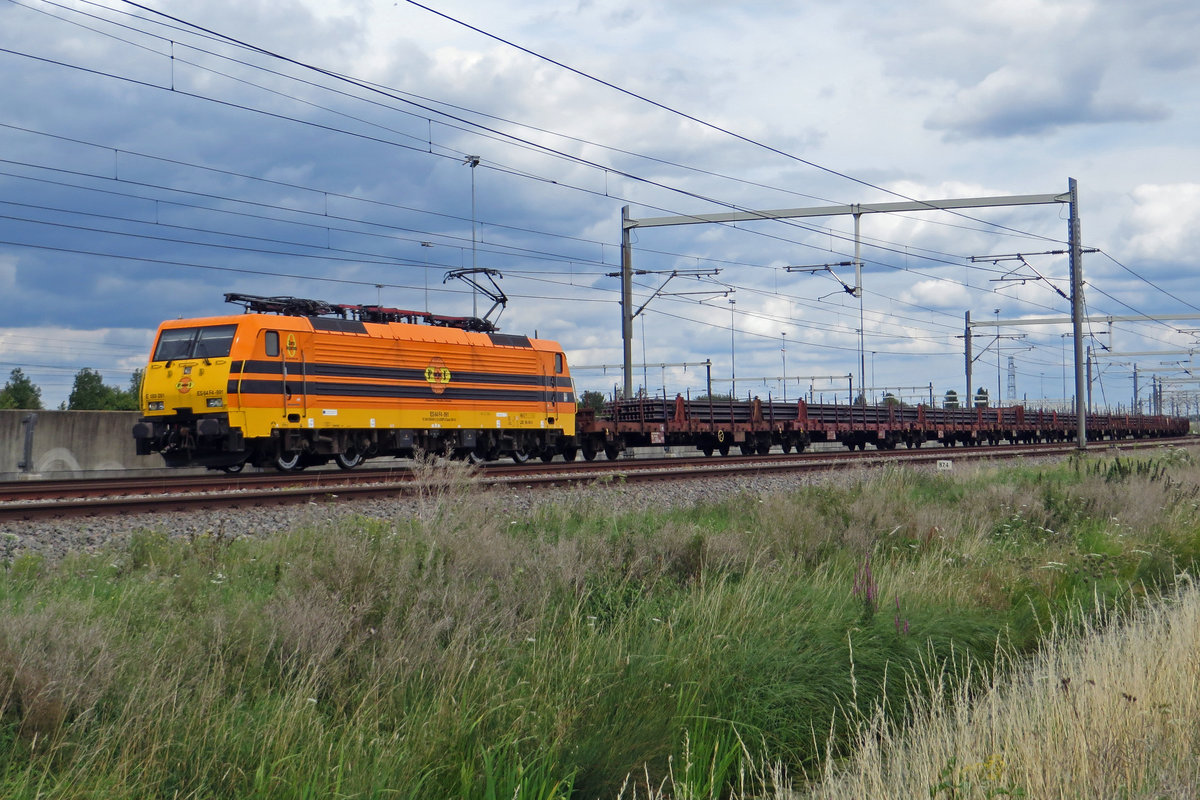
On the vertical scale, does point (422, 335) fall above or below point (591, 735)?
above

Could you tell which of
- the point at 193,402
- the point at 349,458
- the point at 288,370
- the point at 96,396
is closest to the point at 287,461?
the point at 349,458

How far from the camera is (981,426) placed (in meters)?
48.6

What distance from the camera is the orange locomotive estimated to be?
1962 cm

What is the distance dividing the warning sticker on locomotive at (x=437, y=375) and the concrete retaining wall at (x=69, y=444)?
6439 millimetres

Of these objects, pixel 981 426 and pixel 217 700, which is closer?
pixel 217 700

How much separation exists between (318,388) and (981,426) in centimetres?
3675

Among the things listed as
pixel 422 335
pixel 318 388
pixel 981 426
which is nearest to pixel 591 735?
pixel 318 388

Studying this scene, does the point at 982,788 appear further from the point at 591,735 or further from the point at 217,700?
the point at 217,700

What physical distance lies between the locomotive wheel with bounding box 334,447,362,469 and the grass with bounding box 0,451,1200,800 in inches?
474

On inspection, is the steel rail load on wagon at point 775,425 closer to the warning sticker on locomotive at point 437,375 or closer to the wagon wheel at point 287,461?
the warning sticker on locomotive at point 437,375

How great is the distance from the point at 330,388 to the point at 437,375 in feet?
10.9

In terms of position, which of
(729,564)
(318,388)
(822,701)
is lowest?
(822,701)

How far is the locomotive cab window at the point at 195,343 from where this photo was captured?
64.8ft

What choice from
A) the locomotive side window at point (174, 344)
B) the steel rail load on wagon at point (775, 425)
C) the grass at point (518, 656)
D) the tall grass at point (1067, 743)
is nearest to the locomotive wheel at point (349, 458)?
the locomotive side window at point (174, 344)
